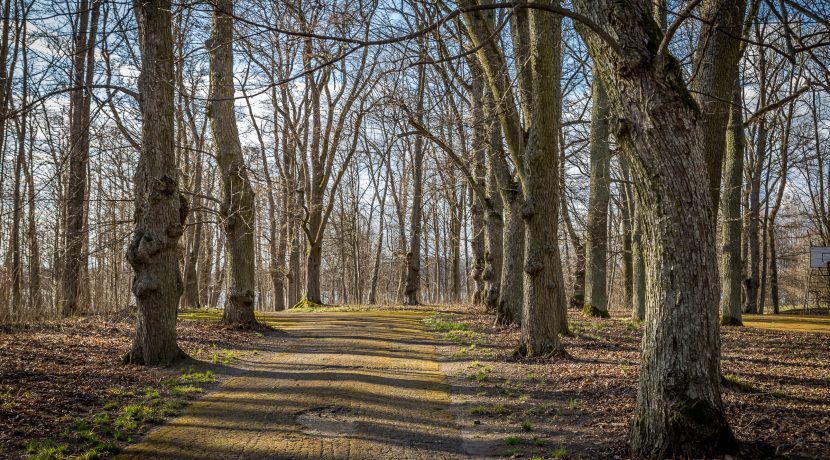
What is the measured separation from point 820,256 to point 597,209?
13118 millimetres

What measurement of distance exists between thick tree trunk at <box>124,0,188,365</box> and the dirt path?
165cm

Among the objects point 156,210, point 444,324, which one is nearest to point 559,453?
point 156,210

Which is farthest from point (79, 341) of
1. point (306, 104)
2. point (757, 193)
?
point (757, 193)

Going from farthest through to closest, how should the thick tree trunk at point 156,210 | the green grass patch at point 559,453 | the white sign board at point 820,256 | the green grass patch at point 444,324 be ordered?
the white sign board at point 820,256
the green grass patch at point 444,324
the thick tree trunk at point 156,210
the green grass patch at point 559,453

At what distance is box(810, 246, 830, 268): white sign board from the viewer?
2348 cm

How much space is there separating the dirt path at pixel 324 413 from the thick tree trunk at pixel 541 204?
6.36ft

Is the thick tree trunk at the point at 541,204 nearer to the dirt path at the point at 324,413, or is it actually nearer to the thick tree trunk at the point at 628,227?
the dirt path at the point at 324,413

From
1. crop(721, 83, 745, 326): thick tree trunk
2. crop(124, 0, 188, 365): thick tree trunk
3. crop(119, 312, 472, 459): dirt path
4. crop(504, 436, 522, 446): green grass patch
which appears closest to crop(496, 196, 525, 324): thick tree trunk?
crop(119, 312, 472, 459): dirt path

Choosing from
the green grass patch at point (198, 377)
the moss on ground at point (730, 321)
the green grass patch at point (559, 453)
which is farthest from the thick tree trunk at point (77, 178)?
the moss on ground at point (730, 321)

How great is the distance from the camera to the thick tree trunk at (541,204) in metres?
9.63

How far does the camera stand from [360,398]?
22.9 feet

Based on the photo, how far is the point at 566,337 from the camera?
1184cm

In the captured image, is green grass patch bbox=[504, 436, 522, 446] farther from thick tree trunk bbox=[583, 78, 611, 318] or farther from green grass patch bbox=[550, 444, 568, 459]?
thick tree trunk bbox=[583, 78, 611, 318]

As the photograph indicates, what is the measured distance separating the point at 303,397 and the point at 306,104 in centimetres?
1955
